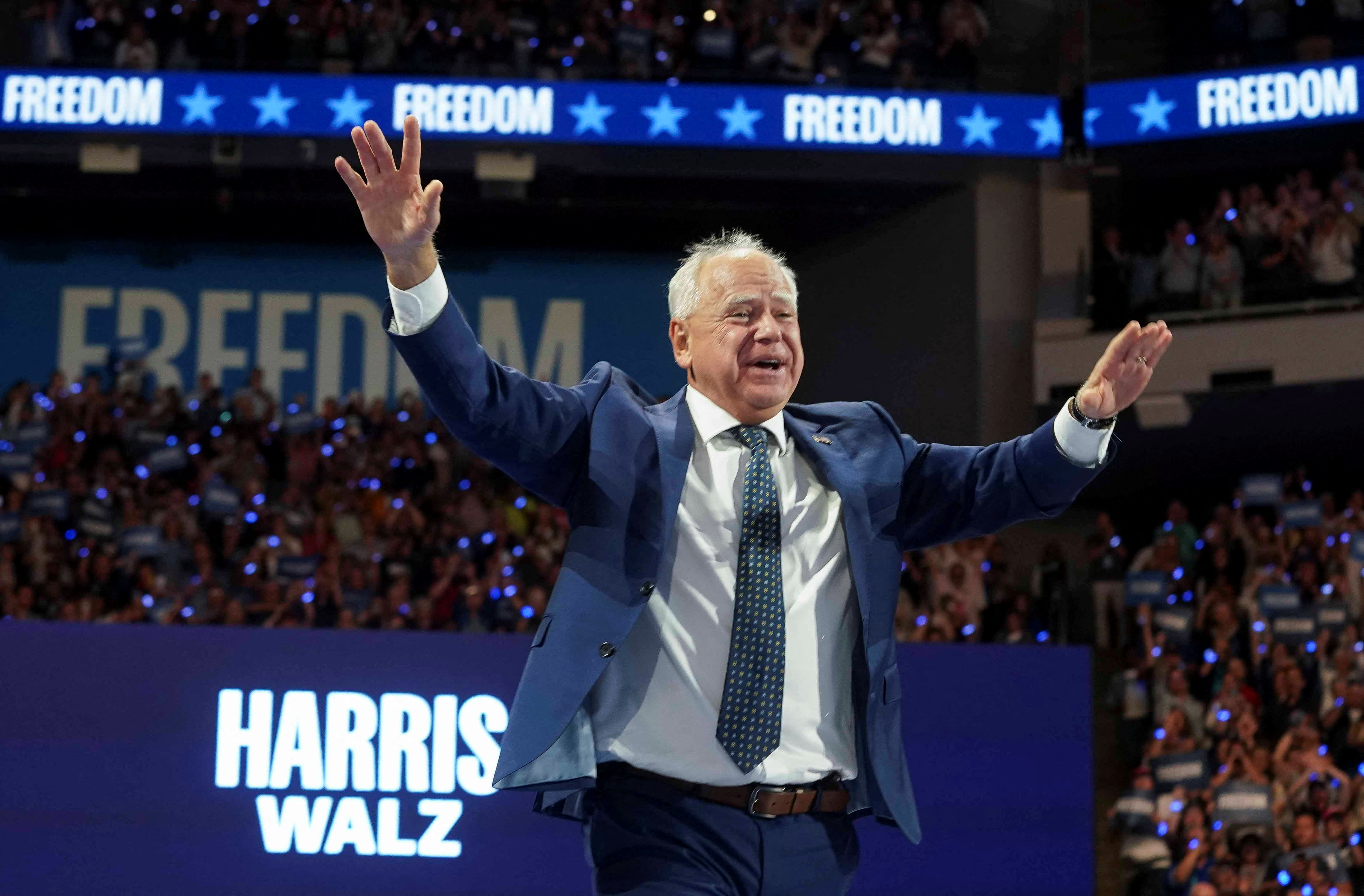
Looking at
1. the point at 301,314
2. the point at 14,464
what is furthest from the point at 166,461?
the point at 301,314

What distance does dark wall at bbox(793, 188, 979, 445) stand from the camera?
46.9 feet

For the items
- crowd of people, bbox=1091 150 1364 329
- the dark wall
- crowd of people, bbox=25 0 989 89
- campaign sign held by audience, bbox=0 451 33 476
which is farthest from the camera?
the dark wall

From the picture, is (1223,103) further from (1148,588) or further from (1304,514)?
(1148,588)

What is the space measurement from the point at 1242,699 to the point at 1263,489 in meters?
2.92

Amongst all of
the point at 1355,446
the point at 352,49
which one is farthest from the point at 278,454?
the point at 1355,446

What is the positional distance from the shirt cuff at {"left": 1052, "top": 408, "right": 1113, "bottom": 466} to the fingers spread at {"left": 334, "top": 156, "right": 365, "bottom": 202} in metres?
1.14

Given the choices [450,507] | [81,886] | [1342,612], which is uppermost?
[450,507]

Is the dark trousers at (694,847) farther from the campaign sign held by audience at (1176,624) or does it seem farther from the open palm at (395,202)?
the campaign sign held by audience at (1176,624)

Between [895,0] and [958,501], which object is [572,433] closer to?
[958,501]

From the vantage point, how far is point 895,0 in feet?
48.7

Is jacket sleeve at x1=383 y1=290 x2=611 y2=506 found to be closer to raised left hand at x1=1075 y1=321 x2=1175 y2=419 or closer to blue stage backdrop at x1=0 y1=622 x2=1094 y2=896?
raised left hand at x1=1075 y1=321 x2=1175 y2=419

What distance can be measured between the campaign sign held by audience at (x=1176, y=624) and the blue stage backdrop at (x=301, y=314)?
6.69 m

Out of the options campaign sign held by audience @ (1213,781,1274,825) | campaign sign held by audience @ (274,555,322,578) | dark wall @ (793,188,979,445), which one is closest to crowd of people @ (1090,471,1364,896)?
campaign sign held by audience @ (1213,781,1274,825)

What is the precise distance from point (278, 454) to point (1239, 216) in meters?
7.90
